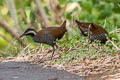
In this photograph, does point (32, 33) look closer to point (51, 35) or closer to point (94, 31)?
point (51, 35)

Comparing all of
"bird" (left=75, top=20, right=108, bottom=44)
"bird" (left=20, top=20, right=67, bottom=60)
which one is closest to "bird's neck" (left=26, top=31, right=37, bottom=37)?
"bird" (left=20, top=20, right=67, bottom=60)

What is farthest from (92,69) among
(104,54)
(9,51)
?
(9,51)

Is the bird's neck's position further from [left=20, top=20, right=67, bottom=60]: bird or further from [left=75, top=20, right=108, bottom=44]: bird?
[left=75, top=20, right=108, bottom=44]: bird

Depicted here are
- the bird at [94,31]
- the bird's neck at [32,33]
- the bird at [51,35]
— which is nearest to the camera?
the bird at [94,31]

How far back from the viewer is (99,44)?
6.91 m

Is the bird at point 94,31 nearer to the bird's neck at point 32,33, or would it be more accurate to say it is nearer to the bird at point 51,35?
the bird at point 51,35

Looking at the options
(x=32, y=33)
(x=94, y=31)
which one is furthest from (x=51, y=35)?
(x=94, y=31)

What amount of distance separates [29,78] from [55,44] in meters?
2.04

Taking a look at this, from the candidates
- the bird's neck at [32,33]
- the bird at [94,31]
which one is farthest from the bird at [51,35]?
the bird at [94,31]

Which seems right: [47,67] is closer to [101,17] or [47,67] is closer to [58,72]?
[58,72]

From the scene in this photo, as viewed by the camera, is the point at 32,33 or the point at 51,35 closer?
the point at 51,35

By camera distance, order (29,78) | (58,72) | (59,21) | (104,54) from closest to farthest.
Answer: (29,78) < (58,72) < (104,54) < (59,21)

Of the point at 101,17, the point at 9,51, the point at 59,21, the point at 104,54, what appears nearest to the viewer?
the point at 104,54

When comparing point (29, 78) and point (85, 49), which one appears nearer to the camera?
point (29, 78)
